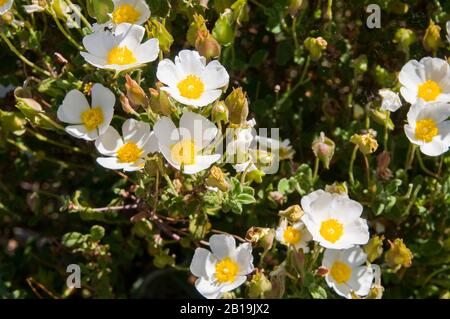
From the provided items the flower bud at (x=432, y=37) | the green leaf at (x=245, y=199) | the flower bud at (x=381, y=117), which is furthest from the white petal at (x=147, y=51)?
the flower bud at (x=432, y=37)

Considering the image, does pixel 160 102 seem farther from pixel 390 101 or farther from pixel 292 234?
pixel 390 101

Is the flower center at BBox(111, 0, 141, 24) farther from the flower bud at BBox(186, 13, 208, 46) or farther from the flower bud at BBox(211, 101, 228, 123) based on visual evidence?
the flower bud at BBox(211, 101, 228, 123)

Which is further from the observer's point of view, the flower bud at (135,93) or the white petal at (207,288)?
the white petal at (207,288)

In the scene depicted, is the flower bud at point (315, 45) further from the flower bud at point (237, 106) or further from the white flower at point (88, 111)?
the white flower at point (88, 111)

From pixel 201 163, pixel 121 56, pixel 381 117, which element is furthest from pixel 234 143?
pixel 381 117

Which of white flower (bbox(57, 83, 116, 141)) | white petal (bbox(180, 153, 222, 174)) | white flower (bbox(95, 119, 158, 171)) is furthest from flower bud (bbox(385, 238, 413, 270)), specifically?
white flower (bbox(57, 83, 116, 141))
